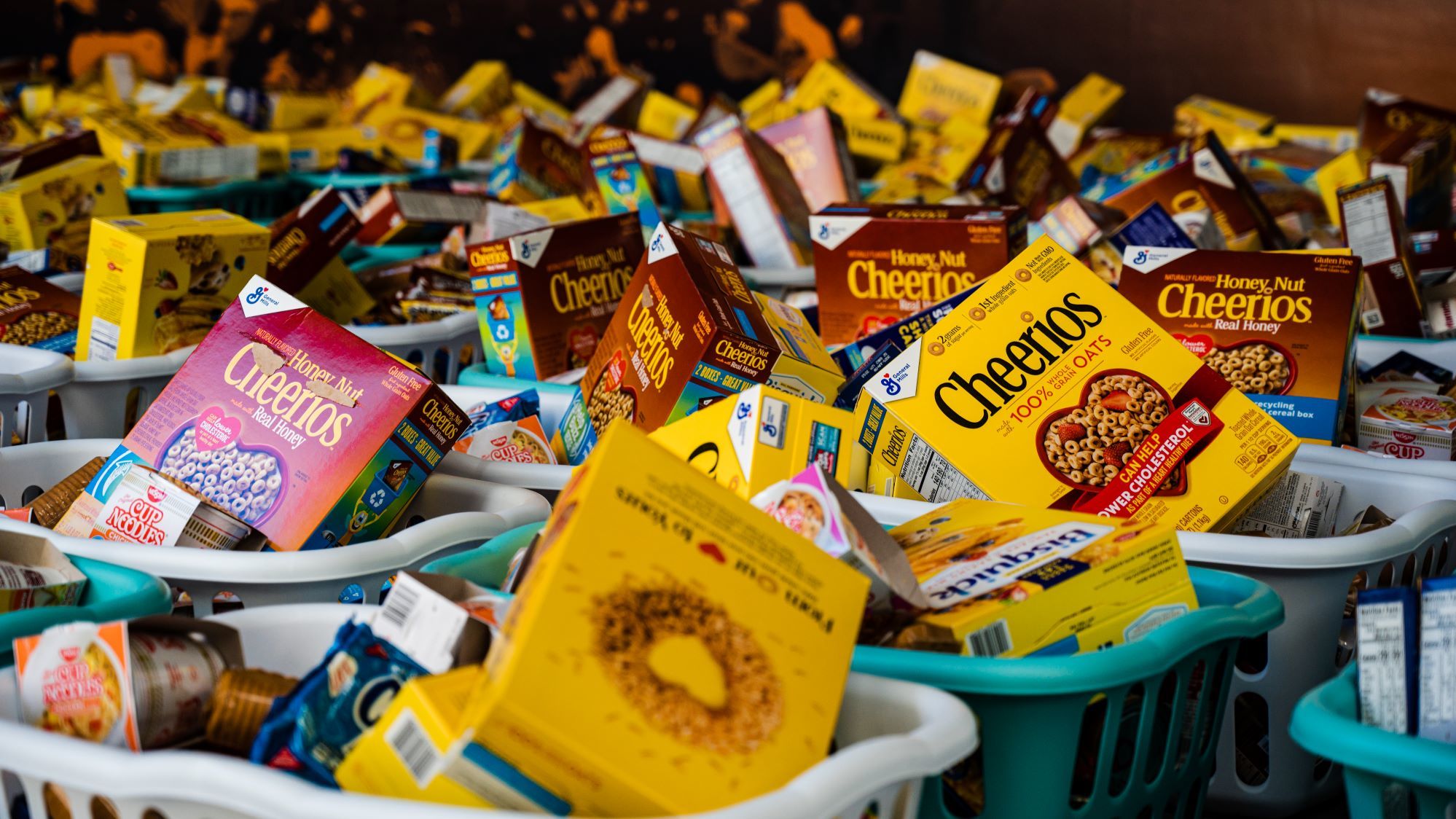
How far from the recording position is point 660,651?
888mm

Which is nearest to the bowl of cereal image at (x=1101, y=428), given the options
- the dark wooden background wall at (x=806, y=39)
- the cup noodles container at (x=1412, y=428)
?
the cup noodles container at (x=1412, y=428)

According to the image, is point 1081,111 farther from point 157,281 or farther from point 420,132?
point 157,281

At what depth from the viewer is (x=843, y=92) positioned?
5.45 meters

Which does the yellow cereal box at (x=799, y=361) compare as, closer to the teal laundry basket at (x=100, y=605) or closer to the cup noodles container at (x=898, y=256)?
the cup noodles container at (x=898, y=256)

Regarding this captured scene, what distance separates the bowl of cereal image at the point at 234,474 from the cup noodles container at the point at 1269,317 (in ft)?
3.91

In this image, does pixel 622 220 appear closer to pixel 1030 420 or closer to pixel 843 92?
pixel 1030 420

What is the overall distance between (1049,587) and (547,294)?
4.25 feet

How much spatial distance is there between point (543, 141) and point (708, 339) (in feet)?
7.58

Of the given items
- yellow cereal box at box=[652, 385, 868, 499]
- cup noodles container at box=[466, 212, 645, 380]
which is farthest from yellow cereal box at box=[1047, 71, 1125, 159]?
yellow cereal box at box=[652, 385, 868, 499]

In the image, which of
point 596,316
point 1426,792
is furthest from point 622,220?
point 1426,792

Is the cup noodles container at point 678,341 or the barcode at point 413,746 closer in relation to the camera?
the barcode at point 413,746

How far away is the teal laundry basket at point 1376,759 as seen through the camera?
92 cm

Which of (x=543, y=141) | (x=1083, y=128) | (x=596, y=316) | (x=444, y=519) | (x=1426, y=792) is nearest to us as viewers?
(x=1426, y=792)

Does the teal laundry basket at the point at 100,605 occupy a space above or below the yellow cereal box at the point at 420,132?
above
